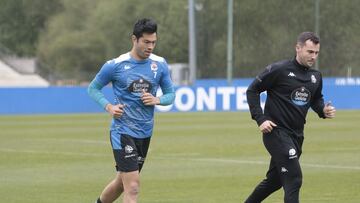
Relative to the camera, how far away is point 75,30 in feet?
359

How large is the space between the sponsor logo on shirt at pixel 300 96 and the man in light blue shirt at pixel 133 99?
1.38 m

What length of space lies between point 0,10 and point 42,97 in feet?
171

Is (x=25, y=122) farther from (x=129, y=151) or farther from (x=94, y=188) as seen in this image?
(x=129, y=151)

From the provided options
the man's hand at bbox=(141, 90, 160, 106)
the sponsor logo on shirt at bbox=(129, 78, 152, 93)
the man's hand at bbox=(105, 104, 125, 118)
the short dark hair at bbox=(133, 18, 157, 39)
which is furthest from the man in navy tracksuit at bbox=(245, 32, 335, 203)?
the man's hand at bbox=(105, 104, 125, 118)

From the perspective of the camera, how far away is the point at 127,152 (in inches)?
415

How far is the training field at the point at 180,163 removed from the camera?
564 inches

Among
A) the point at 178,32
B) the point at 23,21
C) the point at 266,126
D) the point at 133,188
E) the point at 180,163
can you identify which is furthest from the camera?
the point at 23,21

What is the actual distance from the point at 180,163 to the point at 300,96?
879cm

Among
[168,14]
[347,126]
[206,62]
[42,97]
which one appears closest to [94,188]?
[347,126]

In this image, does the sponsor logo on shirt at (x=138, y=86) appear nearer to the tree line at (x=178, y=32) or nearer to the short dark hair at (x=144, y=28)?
the short dark hair at (x=144, y=28)

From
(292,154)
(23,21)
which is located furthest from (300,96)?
(23,21)

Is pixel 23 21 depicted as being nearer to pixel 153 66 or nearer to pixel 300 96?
pixel 153 66

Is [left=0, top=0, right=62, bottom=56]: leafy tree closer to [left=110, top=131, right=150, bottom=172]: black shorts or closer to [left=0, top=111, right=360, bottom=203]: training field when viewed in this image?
[left=0, top=111, right=360, bottom=203]: training field

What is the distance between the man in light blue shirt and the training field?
9.93 feet
